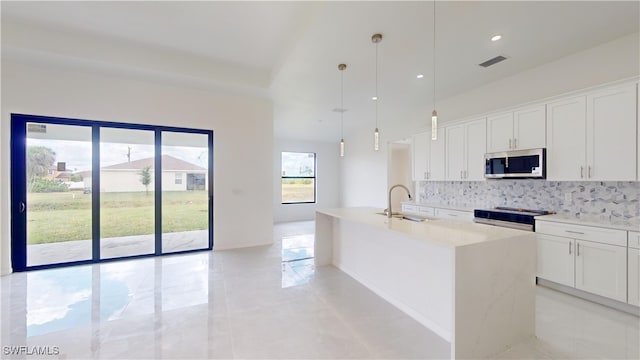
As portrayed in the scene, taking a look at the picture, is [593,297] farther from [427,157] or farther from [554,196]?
[427,157]

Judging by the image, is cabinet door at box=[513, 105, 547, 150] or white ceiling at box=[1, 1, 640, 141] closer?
white ceiling at box=[1, 1, 640, 141]

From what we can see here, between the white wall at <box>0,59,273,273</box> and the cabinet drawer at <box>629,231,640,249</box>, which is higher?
the white wall at <box>0,59,273,273</box>

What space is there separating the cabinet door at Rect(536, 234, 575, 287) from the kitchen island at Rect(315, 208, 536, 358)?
126cm

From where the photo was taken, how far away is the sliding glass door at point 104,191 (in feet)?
12.1

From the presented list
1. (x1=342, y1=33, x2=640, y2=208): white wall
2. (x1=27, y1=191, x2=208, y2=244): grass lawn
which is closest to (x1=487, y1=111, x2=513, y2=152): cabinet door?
(x1=342, y1=33, x2=640, y2=208): white wall

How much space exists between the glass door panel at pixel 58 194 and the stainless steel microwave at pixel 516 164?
6.29 metres

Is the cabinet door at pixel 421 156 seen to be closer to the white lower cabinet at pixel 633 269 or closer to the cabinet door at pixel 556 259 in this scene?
the cabinet door at pixel 556 259

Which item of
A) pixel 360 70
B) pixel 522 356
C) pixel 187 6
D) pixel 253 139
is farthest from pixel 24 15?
pixel 522 356

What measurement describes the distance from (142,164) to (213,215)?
1.48 metres

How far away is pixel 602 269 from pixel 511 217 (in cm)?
95

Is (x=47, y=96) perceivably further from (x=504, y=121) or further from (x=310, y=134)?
(x=504, y=121)

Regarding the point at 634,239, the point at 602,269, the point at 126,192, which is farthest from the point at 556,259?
the point at 126,192

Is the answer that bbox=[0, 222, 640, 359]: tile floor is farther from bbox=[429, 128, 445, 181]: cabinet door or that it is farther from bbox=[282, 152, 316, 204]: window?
bbox=[282, 152, 316, 204]: window

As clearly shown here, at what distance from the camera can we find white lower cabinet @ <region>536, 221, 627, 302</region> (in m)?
2.49
